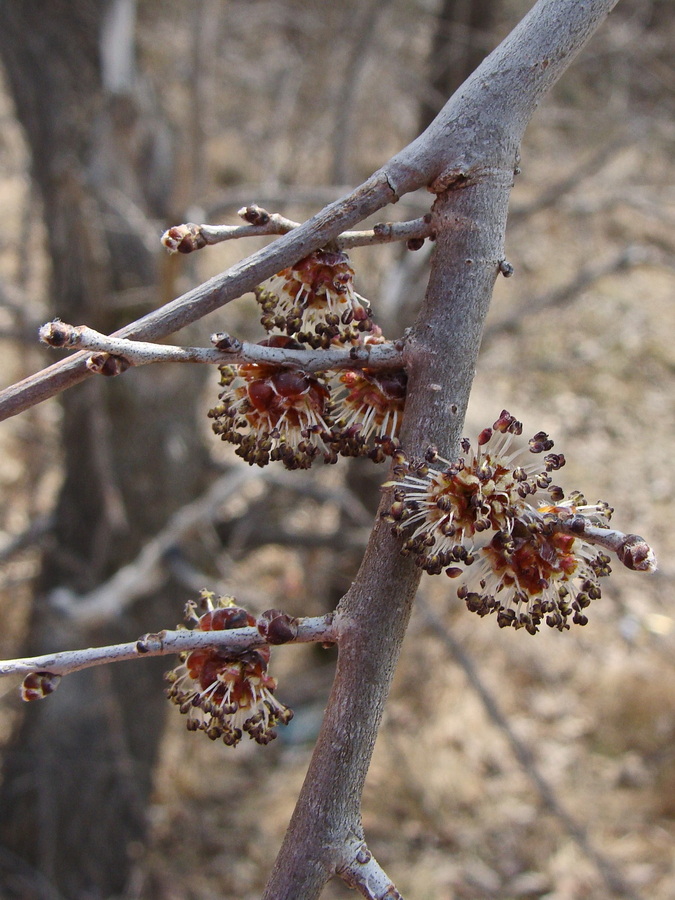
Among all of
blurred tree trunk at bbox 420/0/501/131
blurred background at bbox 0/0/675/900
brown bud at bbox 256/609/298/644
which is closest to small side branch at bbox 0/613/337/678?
brown bud at bbox 256/609/298/644

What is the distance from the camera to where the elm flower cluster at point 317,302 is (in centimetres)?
90

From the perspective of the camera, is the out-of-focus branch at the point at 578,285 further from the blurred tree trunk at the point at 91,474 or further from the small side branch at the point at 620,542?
the small side branch at the point at 620,542

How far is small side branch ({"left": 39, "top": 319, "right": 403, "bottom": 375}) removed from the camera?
28.0 inches

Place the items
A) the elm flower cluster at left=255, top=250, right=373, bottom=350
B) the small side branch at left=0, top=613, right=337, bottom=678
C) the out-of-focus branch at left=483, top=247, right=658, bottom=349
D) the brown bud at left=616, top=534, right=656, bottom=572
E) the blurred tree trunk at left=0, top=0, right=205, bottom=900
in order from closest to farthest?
the brown bud at left=616, top=534, right=656, bottom=572 < the small side branch at left=0, top=613, right=337, bottom=678 < the elm flower cluster at left=255, top=250, right=373, bottom=350 < the blurred tree trunk at left=0, top=0, right=205, bottom=900 < the out-of-focus branch at left=483, top=247, right=658, bottom=349

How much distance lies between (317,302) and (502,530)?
34 cm

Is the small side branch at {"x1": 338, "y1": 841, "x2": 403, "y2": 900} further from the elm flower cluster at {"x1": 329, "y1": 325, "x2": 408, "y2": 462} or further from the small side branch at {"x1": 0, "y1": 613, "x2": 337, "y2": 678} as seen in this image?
the elm flower cluster at {"x1": 329, "y1": 325, "x2": 408, "y2": 462}

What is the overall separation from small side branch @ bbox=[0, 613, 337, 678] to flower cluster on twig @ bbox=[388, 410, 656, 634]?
0.13 meters

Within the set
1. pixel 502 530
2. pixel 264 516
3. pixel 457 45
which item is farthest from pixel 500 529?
pixel 457 45

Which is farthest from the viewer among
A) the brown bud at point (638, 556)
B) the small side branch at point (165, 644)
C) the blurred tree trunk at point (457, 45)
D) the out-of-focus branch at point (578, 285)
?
the blurred tree trunk at point (457, 45)

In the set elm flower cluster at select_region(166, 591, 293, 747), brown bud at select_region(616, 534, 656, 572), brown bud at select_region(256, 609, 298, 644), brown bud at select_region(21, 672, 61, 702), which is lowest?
brown bud at select_region(21, 672, 61, 702)

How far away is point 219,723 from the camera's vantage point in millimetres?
840

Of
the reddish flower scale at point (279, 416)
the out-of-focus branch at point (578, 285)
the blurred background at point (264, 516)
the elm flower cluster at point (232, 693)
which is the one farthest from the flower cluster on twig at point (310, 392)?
Answer: the out-of-focus branch at point (578, 285)

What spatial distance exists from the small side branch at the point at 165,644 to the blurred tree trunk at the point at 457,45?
412 centimetres

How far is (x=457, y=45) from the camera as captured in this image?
459cm
